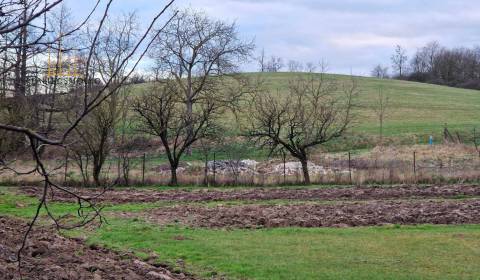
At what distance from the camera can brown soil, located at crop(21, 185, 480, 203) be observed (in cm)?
2330

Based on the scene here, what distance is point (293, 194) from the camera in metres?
24.7

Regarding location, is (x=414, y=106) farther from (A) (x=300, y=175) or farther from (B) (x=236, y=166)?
(A) (x=300, y=175)

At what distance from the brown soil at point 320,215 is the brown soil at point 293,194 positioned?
326 cm

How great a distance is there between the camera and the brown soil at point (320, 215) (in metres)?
16.6

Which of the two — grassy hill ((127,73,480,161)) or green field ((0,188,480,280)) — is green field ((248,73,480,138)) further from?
green field ((0,188,480,280))

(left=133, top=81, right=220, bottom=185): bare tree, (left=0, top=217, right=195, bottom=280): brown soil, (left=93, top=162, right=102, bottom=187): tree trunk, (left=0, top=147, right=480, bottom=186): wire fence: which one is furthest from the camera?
(left=133, top=81, right=220, bottom=185): bare tree

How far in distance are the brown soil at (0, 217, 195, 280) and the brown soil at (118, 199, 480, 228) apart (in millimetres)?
5696

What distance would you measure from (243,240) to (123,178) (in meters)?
18.4

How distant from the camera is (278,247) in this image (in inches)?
512

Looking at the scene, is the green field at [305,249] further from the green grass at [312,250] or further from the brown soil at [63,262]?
the brown soil at [63,262]

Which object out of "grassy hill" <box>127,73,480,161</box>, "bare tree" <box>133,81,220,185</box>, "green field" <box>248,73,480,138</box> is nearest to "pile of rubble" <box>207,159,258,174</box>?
"bare tree" <box>133,81,220,185</box>

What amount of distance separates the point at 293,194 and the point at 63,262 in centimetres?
1671

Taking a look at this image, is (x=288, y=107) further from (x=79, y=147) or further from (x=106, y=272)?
(x=106, y=272)

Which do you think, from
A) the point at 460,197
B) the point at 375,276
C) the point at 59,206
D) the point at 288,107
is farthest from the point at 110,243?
the point at 288,107
